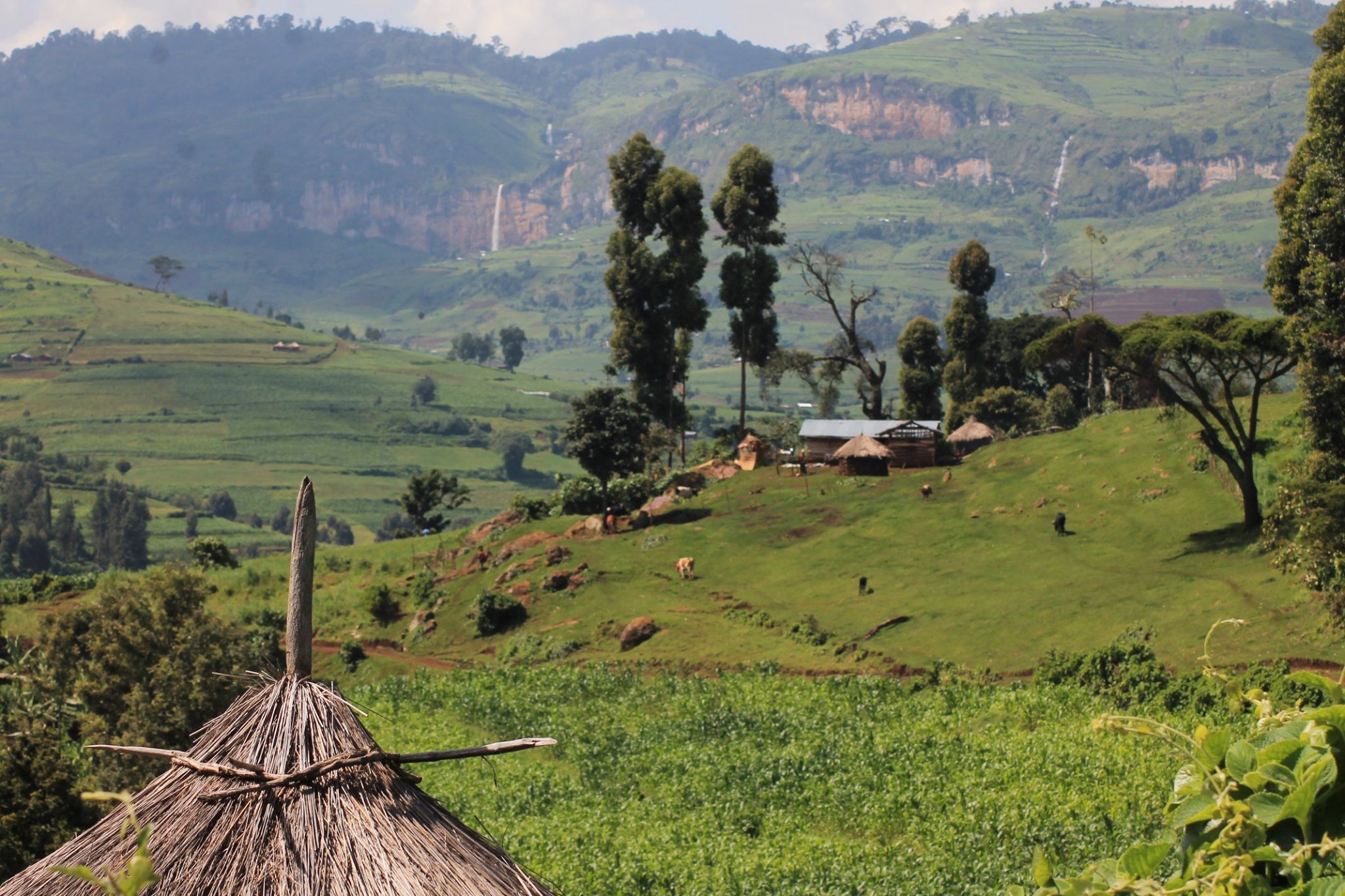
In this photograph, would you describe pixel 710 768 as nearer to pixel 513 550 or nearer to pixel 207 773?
pixel 207 773

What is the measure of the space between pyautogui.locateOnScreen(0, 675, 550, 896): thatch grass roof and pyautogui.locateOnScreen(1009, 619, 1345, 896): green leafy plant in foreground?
4179 mm

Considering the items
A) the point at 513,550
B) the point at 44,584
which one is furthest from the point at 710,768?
the point at 44,584

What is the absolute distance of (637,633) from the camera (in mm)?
41312

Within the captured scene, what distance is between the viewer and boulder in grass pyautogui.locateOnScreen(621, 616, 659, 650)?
4112cm

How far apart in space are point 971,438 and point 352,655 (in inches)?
1290

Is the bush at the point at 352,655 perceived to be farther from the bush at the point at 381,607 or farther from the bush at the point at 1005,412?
the bush at the point at 1005,412

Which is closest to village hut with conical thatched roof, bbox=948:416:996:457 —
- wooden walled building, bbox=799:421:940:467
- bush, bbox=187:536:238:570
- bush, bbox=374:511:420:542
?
wooden walled building, bbox=799:421:940:467

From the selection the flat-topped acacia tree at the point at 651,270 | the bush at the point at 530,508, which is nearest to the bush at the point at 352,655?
the bush at the point at 530,508

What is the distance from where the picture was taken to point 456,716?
34.1 metres

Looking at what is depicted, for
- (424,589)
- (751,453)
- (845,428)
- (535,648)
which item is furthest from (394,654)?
(845,428)

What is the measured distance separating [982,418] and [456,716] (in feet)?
144

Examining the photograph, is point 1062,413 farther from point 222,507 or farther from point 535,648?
point 222,507

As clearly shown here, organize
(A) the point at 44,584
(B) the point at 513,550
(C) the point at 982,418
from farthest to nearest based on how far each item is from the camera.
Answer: (C) the point at 982,418
(A) the point at 44,584
(B) the point at 513,550

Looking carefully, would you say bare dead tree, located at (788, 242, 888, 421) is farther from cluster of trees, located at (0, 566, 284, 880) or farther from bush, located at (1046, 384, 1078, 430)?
cluster of trees, located at (0, 566, 284, 880)
